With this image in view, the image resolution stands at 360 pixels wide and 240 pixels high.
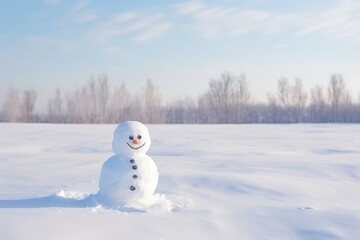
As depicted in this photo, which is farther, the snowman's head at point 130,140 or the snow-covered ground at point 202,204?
the snowman's head at point 130,140

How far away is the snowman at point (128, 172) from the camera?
4719 millimetres

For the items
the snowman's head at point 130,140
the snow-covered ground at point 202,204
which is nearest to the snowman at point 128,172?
the snowman's head at point 130,140

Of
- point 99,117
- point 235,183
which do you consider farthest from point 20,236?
point 99,117

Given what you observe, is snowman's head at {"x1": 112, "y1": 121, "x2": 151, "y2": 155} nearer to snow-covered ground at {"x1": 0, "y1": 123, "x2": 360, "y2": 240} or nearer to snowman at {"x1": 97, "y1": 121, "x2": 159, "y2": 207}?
snowman at {"x1": 97, "y1": 121, "x2": 159, "y2": 207}

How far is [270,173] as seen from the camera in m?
7.32

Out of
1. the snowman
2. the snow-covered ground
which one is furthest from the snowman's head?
the snow-covered ground

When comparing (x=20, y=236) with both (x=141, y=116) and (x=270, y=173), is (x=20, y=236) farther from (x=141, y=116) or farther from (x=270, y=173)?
(x=141, y=116)

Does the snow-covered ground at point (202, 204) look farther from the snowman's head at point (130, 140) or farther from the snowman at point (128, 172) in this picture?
the snowman's head at point (130, 140)

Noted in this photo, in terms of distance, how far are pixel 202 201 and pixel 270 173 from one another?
94.8 inches

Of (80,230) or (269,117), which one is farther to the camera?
(269,117)

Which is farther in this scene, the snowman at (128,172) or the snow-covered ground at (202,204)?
the snowman at (128,172)

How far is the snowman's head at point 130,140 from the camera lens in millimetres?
4805

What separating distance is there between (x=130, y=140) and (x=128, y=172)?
1.12ft

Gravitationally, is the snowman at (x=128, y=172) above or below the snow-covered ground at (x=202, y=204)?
above
